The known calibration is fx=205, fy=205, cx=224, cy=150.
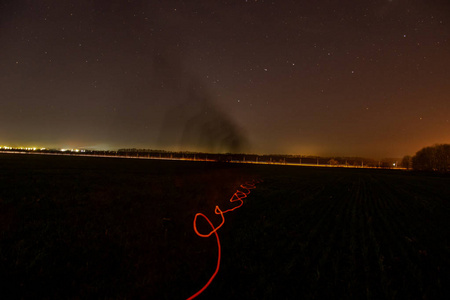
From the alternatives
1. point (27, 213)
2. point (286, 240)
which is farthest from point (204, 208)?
point (27, 213)

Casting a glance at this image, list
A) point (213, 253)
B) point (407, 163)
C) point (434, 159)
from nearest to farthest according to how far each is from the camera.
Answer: point (213, 253)
point (434, 159)
point (407, 163)

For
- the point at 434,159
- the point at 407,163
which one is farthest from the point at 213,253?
the point at 407,163

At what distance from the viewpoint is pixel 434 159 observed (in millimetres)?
67812

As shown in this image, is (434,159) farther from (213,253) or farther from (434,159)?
(213,253)

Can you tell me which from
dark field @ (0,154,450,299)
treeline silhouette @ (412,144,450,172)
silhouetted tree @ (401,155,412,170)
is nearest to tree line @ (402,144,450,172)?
treeline silhouette @ (412,144,450,172)

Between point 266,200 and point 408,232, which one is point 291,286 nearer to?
point 408,232

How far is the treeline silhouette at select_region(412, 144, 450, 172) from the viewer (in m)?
64.4

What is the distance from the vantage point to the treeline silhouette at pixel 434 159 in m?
64.4

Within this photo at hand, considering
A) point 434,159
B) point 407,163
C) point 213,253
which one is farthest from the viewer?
point 407,163

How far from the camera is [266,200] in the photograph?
10867mm

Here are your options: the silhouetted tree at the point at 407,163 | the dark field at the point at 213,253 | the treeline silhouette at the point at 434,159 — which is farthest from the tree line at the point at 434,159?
the dark field at the point at 213,253

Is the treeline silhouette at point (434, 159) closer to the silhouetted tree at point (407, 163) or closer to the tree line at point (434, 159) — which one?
the tree line at point (434, 159)

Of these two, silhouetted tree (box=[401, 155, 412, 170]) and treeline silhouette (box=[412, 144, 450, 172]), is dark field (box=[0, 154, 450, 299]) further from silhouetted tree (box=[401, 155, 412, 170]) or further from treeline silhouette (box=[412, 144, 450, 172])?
silhouetted tree (box=[401, 155, 412, 170])

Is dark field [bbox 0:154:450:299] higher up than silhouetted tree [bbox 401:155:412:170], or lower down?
lower down
